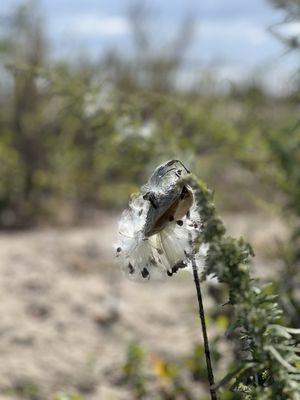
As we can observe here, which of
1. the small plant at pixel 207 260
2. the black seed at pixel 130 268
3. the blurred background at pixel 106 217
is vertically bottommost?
the small plant at pixel 207 260

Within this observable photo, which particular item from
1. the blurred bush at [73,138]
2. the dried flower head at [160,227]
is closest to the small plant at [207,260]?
the dried flower head at [160,227]

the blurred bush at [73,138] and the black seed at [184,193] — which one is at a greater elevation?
the blurred bush at [73,138]

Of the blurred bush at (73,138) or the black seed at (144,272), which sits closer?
the black seed at (144,272)

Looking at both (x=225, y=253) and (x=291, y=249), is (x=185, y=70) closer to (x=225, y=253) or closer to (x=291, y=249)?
(x=291, y=249)

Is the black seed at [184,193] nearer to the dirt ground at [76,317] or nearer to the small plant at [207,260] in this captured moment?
the small plant at [207,260]

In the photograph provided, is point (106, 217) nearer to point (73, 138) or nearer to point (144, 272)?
point (73, 138)

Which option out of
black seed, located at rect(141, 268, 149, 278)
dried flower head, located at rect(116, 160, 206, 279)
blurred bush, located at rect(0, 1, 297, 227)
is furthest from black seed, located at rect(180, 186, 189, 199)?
blurred bush, located at rect(0, 1, 297, 227)

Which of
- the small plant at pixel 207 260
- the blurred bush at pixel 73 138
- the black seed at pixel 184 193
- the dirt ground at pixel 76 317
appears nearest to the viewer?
the small plant at pixel 207 260

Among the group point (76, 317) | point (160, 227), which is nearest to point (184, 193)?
point (160, 227)
